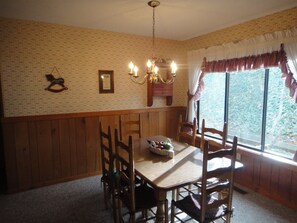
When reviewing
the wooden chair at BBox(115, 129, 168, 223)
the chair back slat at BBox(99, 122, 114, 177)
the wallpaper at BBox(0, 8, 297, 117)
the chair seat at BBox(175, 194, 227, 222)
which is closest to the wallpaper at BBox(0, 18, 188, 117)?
the wallpaper at BBox(0, 8, 297, 117)

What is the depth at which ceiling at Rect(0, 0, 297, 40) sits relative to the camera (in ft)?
8.07

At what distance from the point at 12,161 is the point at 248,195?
3.46 m

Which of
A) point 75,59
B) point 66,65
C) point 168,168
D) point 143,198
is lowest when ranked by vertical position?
point 143,198

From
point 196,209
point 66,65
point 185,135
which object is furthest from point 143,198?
point 66,65

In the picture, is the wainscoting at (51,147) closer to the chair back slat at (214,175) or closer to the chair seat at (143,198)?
the chair seat at (143,198)

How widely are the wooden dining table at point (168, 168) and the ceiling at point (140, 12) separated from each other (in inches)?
70.6

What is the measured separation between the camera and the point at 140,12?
276 cm

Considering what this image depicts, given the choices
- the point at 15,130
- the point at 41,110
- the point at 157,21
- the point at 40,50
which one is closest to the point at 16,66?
the point at 40,50

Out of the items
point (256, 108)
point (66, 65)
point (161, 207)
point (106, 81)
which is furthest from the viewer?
point (106, 81)

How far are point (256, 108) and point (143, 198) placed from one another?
2241 millimetres

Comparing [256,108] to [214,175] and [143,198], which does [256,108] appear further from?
[143,198]

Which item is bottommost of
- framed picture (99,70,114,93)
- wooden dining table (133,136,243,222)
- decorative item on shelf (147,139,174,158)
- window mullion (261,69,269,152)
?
wooden dining table (133,136,243,222)

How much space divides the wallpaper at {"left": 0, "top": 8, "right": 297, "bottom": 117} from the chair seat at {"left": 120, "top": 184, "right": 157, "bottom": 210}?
1.88 metres

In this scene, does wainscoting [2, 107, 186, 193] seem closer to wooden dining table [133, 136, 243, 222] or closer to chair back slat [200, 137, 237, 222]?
wooden dining table [133, 136, 243, 222]
